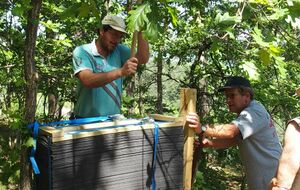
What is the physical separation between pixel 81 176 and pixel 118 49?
4.51 ft

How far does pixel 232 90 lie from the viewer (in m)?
3.28

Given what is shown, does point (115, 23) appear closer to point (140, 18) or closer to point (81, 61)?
point (81, 61)

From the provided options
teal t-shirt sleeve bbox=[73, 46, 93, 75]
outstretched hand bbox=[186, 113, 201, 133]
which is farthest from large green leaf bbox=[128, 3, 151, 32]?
teal t-shirt sleeve bbox=[73, 46, 93, 75]

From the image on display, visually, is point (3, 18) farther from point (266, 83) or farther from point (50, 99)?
point (266, 83)

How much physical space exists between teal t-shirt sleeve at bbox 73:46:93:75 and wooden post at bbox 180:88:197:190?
0.77m

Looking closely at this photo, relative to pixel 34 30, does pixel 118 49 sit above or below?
Answer: below

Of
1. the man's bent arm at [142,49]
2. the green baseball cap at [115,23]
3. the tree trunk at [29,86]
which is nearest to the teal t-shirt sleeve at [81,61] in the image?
the green baseball cap at [115,23]

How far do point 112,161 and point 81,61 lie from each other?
98cm

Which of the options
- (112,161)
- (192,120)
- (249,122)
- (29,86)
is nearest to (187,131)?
(192,120)

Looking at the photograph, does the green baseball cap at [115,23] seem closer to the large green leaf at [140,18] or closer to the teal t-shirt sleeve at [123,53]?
the teal t-shirt sleeve at [123,53]

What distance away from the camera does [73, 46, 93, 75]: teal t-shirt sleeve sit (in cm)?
272

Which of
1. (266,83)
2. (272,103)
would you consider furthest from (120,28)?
(272,103)

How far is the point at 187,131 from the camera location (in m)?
2.46

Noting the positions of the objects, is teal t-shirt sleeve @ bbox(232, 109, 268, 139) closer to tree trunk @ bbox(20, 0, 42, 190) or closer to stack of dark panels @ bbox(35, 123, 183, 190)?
stack of dark panels @ bbox(35, 123, 183, 190)
